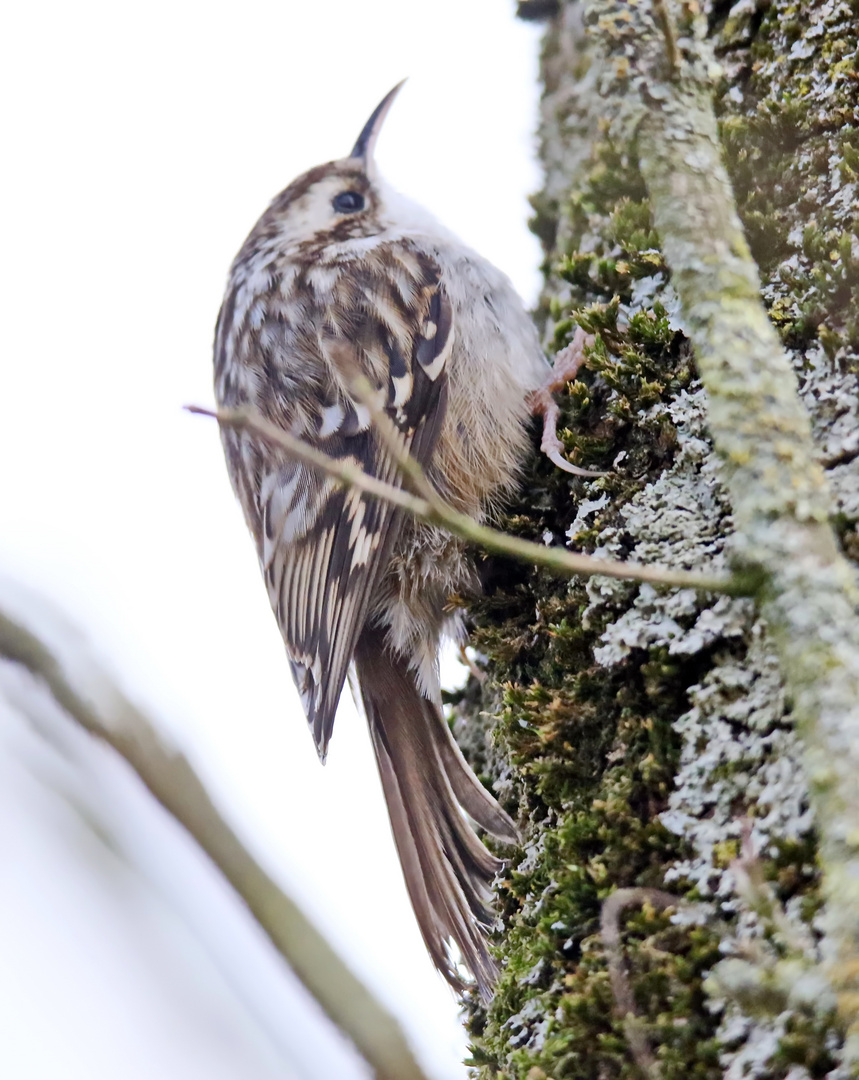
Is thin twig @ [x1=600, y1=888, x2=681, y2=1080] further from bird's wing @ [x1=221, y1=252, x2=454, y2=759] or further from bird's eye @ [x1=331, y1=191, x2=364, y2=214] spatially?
bird's eye @ [x1=331, y1=191, x2=364, y2=214]

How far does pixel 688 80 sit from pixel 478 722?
1273 millimetres

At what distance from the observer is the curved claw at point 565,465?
1.67m

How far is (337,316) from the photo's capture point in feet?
7.83

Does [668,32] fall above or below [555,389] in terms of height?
below

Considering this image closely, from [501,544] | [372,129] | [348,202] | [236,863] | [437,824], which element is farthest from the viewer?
[372,129]

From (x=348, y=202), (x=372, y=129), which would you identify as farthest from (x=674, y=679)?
(x=372, y=129)

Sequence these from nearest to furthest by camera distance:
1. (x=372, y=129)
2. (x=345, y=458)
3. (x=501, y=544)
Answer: (x=501, y=544)
(x=345, y=458)
(x=372, y=129)

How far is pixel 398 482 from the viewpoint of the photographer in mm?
2162

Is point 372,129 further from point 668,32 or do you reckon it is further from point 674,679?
point 674,679

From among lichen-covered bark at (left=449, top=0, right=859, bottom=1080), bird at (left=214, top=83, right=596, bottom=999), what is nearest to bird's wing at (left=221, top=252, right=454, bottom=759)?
bird at (left=214, top=83, right=596, bottom=999)

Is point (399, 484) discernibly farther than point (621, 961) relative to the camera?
Yes

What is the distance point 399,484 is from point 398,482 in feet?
0.03

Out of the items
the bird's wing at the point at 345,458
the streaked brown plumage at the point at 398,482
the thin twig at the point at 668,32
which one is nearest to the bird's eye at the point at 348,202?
the streaked brown plumage at the point at 398,482

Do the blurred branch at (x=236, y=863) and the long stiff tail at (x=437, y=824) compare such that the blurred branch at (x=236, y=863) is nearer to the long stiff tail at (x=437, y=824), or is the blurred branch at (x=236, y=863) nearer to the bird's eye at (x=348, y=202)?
the long stiff tail at (x=437, y=824)
